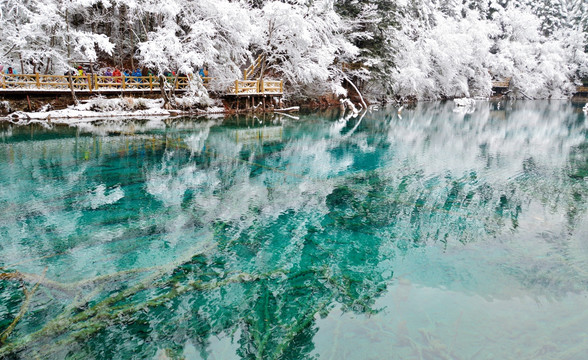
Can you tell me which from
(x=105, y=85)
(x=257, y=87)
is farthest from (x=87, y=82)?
(x=257, y=87)

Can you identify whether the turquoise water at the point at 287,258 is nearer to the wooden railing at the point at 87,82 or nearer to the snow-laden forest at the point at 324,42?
the wooden railing at the point at 87,82

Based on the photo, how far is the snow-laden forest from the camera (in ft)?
74.8

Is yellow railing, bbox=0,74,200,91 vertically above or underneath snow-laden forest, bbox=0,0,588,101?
underneath

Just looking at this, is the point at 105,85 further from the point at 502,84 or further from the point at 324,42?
the point at 502,84

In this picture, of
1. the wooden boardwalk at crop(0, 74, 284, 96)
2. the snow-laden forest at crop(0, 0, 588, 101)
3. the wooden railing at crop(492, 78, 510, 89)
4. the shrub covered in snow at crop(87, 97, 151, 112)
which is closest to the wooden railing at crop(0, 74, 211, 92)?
the wooden boardwalk at crop(0, 74, 284, 96)

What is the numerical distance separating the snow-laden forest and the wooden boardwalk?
3.05 ft

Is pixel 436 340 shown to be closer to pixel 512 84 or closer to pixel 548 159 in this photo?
pixel 548 159

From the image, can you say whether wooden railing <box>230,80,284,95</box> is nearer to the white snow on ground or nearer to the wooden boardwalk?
the wooden boardwalk

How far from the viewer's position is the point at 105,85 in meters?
25.2

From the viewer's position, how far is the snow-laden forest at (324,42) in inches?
898

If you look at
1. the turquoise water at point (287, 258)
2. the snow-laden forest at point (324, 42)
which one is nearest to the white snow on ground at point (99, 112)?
the snow-laden forest at point (324, 42)

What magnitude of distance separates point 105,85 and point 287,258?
77.0 feet

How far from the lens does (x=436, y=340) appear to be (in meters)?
4.92

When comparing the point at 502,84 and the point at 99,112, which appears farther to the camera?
the point at 502,84
